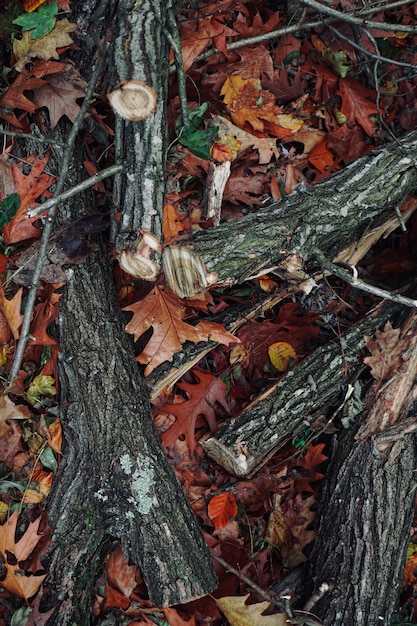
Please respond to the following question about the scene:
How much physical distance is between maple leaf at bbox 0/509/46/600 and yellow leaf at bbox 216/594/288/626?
34.2 inches

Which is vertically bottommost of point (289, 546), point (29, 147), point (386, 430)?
point (289, 546)

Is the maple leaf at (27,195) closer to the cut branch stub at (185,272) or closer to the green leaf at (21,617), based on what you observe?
the cut branch stub at (185,272)

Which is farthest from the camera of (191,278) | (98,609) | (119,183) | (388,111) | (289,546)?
(388,111)

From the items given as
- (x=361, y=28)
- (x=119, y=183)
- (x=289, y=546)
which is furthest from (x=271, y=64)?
(x=289, y=546)

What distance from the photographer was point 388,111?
3.19m

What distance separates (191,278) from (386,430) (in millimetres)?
1285

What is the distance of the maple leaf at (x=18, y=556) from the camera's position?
218 cm

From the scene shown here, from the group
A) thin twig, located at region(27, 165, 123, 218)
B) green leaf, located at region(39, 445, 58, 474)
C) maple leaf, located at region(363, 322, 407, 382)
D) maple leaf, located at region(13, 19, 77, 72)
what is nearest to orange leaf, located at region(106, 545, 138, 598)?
green leaf, located at region(39, 445, 58, 474)

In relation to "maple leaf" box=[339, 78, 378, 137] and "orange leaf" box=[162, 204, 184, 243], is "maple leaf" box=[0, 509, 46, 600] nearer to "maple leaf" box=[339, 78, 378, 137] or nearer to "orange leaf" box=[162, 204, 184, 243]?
"orange leaf" box=[162, 204, 184, 243]

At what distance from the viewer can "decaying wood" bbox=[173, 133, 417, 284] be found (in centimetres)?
231

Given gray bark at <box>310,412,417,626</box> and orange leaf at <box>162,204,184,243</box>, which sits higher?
orange leaf at <box>162,204,184,243</box>

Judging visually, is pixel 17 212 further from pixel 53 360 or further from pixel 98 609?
pixel 98 609

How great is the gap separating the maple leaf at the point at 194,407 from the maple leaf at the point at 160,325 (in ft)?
1.18

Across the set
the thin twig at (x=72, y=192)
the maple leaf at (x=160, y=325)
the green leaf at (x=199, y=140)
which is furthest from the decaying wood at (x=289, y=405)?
the thin twig at (x=72, y=192)
